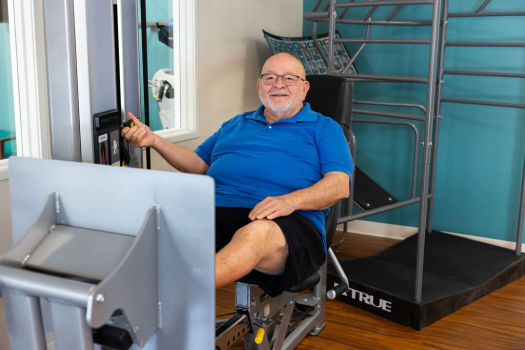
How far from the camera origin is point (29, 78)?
2.04 meters

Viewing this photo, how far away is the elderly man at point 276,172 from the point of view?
5.46ft

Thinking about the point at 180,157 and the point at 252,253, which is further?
the point at 180,157

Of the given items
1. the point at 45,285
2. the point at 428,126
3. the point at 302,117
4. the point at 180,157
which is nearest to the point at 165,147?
the point at 180,157

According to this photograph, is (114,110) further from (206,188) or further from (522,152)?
(522,152)

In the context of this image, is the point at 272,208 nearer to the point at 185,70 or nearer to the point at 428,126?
the point at 428,126

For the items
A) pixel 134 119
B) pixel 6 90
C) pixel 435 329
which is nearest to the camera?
pixel 134 119

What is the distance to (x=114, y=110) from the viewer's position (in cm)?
150

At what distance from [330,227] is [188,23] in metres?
1.48

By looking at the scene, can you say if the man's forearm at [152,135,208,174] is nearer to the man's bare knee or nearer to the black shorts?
the black shorts

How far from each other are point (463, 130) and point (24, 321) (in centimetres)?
314

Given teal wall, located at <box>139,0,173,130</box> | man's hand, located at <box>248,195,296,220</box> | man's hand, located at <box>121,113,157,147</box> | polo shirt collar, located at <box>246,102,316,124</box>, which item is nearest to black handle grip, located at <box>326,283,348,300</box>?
man's hand, located at <box>248,195,296,220</box>

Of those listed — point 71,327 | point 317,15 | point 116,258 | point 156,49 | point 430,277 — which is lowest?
point 430,277

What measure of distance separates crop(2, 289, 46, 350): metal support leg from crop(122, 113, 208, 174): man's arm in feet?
2.28

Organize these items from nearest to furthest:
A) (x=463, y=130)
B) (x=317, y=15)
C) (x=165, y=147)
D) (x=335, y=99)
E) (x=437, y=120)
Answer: (x=165, y=147) < (x=335, y=99) < (x=317, y=15) < (x=437, y=120) < (x=463, y=130)
